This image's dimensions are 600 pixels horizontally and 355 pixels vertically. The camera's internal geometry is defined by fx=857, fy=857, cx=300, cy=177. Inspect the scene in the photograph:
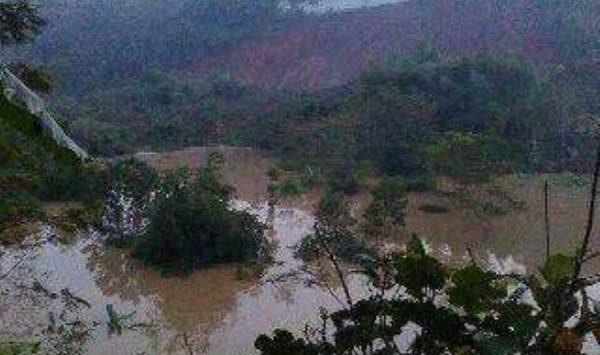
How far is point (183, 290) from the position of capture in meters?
13.5

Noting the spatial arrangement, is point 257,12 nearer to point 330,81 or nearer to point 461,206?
point 330,81

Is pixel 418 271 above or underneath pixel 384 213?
above

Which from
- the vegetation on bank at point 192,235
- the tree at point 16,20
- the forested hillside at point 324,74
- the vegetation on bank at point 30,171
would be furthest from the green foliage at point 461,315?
the forested hillside at point 324,74

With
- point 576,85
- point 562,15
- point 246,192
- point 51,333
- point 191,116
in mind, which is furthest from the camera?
point 562,15

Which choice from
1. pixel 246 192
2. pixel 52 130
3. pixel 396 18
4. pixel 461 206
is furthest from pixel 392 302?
pixel 396 18

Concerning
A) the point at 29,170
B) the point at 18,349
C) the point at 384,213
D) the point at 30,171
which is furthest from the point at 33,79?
the point at 384,213

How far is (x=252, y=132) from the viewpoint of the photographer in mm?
27078

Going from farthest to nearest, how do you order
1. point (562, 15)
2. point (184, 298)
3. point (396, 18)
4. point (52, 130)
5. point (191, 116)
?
point (396, 18) → point (562, 15) → point (191, 116) → point (184, 298) → point (52, 130)

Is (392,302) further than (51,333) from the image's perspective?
No

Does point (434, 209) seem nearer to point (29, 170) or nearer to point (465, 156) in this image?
point (465, 156)

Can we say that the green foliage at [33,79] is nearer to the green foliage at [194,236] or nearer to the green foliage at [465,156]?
the green foliage at [194,236]

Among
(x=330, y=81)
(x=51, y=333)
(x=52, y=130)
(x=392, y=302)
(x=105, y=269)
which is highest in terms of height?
(x=52, y=130)

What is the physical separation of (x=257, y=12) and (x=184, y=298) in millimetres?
37633

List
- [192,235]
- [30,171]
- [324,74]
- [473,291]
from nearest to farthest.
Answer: [473,291] → [30,171] → [192,235] → [324,74]
